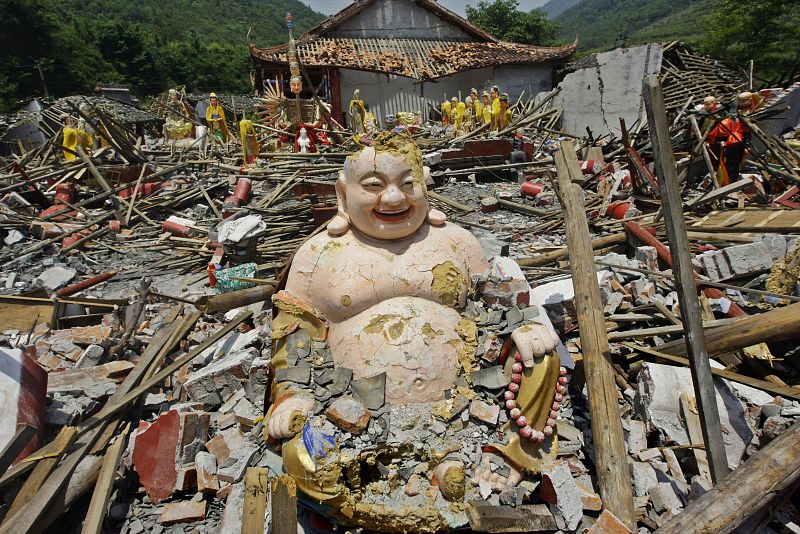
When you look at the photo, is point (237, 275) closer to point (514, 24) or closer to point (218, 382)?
point (218, 382)

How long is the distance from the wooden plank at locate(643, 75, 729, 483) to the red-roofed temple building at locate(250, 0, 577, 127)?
18.5 m

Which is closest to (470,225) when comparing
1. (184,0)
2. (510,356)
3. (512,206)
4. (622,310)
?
(512,206)

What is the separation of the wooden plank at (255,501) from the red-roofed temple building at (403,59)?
18972 millimetres

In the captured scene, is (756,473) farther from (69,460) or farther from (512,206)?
(512,206)

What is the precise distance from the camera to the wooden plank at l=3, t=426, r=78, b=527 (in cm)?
244

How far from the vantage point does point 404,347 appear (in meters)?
2.70

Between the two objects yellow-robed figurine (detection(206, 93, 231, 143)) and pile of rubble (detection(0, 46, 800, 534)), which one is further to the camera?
yellow-robed figurine (detection(206, 93, 231, 143))

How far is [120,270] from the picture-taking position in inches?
284

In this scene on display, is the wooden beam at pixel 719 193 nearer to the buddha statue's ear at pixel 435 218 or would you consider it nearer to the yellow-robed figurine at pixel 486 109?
the buddha statue's ear at pixel 435 218

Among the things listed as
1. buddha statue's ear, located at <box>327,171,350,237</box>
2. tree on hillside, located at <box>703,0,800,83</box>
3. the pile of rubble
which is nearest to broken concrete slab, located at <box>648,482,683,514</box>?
the pile of rubble

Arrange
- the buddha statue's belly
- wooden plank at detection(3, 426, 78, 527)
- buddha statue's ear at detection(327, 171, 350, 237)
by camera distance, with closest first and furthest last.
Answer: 1. wooden plank at detection(3, 426, 78, 527)
2. the buddha statue's belly
3. buddha statue's ear at detection(327, 171, 350, 237)

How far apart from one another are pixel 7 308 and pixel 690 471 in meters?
6.61

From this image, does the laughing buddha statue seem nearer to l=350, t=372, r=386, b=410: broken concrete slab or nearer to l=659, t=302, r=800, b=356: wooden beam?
l=350, t=372, r=386, b=410: broken concrete slab

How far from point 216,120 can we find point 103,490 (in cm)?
1788
